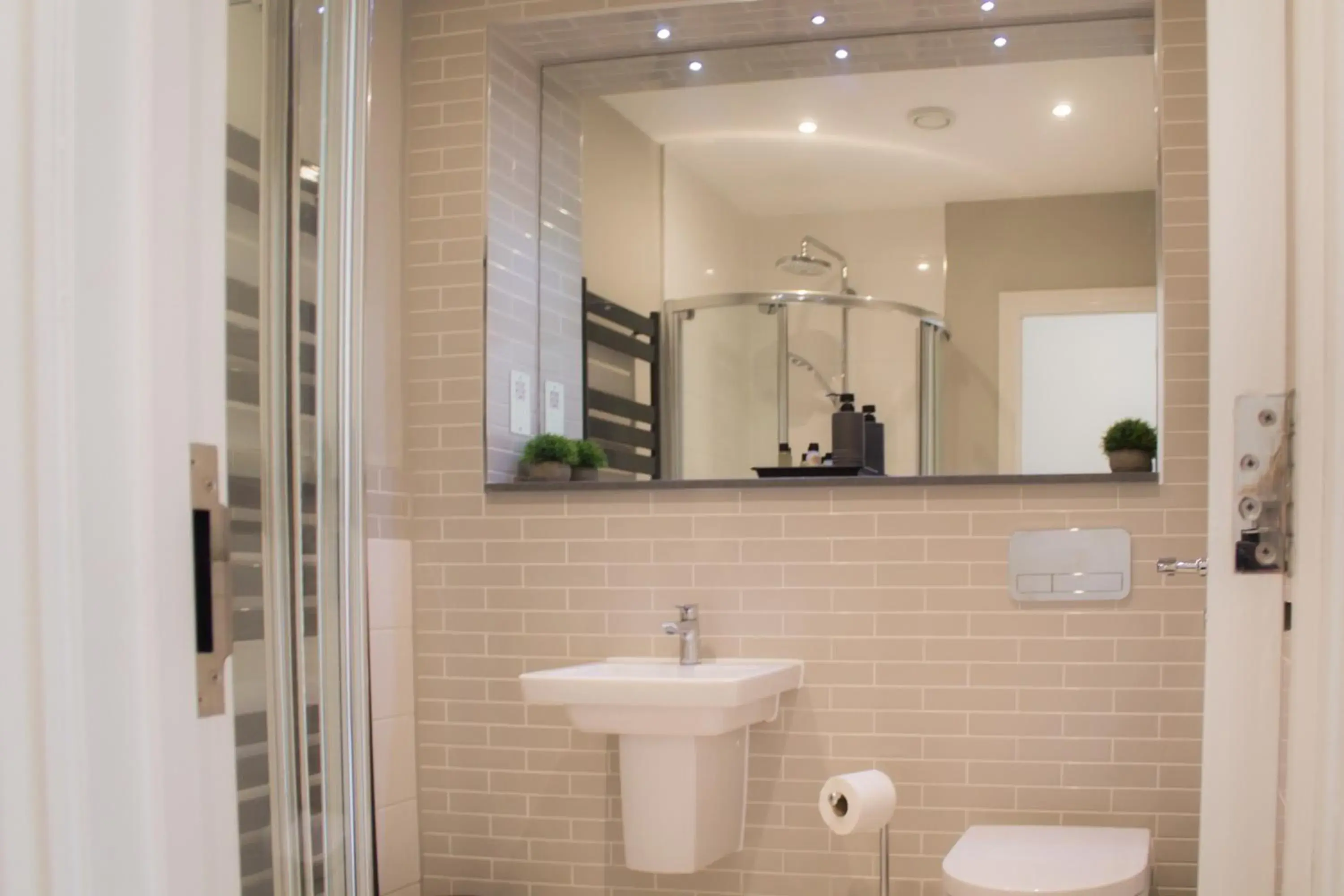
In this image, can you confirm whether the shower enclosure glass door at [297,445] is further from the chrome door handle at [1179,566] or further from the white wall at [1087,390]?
the white wall at [1087,390]

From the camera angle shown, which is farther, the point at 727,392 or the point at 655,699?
the point at 727,392

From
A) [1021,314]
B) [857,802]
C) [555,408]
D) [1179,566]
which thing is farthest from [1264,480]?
[555,408]

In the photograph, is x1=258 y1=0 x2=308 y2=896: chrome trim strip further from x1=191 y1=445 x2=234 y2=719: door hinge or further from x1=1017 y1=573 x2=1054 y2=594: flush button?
x1=1017 y1=573 x2=1054 y2=594: flush button

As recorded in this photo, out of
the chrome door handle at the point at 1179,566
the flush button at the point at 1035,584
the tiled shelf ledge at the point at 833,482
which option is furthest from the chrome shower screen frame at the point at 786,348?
the chrome door handle at the point at 1179,566

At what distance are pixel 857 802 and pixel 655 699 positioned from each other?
1.56 ft

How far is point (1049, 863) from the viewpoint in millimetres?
2525

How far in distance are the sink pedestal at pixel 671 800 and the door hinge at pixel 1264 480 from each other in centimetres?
209

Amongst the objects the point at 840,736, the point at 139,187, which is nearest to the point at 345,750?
the point at 139,187

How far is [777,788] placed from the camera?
3230 millimetres

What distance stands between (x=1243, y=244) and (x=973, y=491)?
2272mm

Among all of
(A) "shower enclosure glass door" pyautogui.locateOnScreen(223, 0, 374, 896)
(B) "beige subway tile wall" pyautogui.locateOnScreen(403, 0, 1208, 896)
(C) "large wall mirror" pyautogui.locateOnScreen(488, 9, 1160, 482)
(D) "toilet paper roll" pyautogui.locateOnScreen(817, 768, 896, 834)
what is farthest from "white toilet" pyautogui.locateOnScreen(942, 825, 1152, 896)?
(A) "shower enclosure glass door" pyautogui.locateOnScreen(223, 0, 374, 896)

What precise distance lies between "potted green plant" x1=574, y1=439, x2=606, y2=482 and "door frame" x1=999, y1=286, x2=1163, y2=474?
1.05 meters

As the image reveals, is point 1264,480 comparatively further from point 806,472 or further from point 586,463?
point 586,463

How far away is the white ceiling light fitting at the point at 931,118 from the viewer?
3.47 meters
